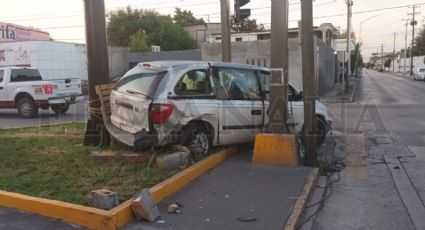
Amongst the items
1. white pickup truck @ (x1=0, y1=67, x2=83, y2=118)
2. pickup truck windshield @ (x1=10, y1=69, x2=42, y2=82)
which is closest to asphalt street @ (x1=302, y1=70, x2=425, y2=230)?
white pickup truck @ (x1=0, y1=67, x2=83, y2=118)

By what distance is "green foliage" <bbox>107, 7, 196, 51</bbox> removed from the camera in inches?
2461

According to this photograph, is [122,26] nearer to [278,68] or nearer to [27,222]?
[278,68]

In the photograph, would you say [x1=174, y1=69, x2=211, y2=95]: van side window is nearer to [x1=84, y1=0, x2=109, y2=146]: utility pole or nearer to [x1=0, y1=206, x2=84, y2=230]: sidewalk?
[x1=84, y1=0, x2=109, y2=146]: utility pole

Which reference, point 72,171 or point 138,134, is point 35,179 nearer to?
point 72,171

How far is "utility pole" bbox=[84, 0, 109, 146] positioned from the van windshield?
38.8 inches

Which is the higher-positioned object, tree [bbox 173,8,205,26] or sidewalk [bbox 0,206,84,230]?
tree [bbox 173,8,205,26]

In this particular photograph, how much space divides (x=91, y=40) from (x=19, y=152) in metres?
2.45

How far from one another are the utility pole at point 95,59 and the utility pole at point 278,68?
3228mm

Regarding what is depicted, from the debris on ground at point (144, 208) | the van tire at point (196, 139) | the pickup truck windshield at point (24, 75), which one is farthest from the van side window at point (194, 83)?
the pickup truck windshield at point (24, 75)

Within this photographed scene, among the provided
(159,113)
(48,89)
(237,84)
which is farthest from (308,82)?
(48,89)

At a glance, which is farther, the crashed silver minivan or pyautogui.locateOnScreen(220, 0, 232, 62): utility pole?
pyautogui.locateOnScreen(220, 0, 232, 62): utility pole

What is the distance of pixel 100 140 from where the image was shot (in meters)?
8.96

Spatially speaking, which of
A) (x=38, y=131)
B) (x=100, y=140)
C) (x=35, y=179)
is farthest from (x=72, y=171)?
(x=38, y=131)

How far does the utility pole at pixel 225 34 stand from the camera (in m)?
14.2
